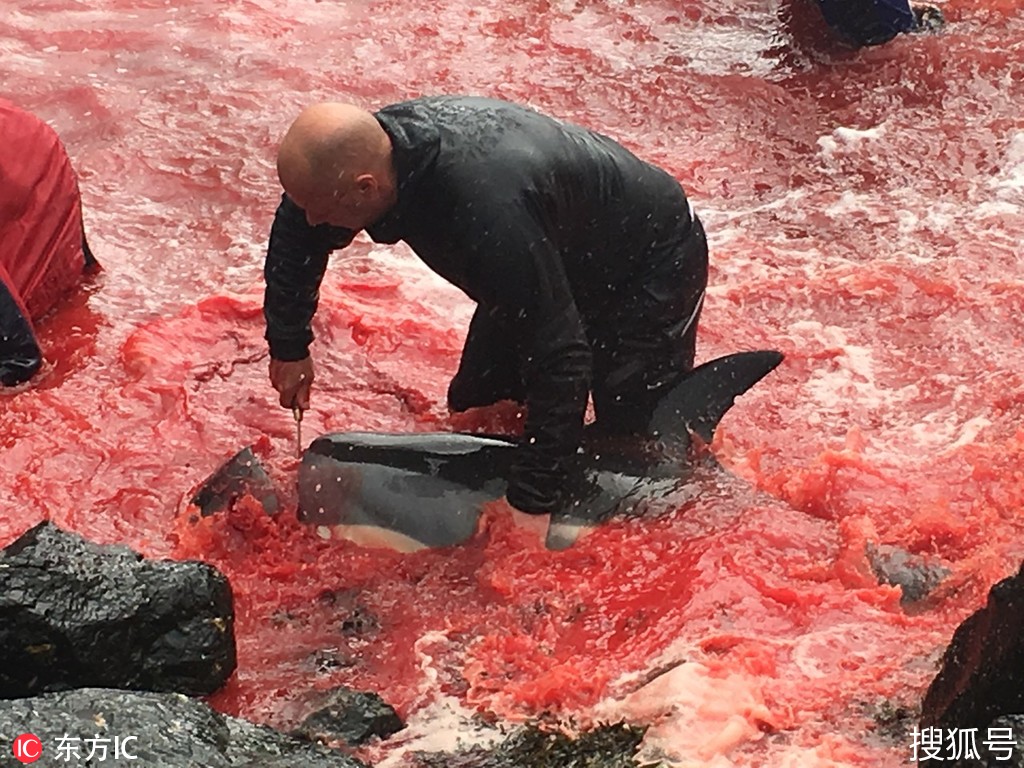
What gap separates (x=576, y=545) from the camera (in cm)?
459

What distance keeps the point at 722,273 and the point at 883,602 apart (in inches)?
123

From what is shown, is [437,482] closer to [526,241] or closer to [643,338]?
[643,338]

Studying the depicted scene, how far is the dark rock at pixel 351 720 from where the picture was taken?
3.70 metres

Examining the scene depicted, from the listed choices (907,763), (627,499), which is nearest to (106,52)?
(627,499)

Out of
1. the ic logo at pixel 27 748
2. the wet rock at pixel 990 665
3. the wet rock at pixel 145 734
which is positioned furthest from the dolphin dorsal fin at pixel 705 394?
the ic logo at pixel 27 748

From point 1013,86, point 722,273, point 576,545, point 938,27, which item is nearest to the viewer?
point 576,545

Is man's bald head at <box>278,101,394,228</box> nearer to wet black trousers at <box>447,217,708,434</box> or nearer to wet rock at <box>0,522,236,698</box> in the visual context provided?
wet black trousers at <box>447,217,708,434</box>

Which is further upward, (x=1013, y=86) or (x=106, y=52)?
(x=1013, y=86)

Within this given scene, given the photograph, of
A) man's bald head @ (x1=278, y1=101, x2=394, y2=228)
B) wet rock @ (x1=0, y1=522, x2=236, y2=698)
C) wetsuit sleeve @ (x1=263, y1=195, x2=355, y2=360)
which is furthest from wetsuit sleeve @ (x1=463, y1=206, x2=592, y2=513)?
wet rock @ (x1=0, y1=522, x2=236, y2=698)

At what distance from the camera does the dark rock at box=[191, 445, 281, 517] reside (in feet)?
15.8

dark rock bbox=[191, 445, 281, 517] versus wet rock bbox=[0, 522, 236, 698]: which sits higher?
wet rock bbox=[0, 522, 236, 698]

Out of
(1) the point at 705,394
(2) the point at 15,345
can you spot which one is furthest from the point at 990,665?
(2) the point at 15,345

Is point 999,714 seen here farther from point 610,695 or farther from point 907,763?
point 610,695

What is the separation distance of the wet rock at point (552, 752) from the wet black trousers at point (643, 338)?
1.60m
